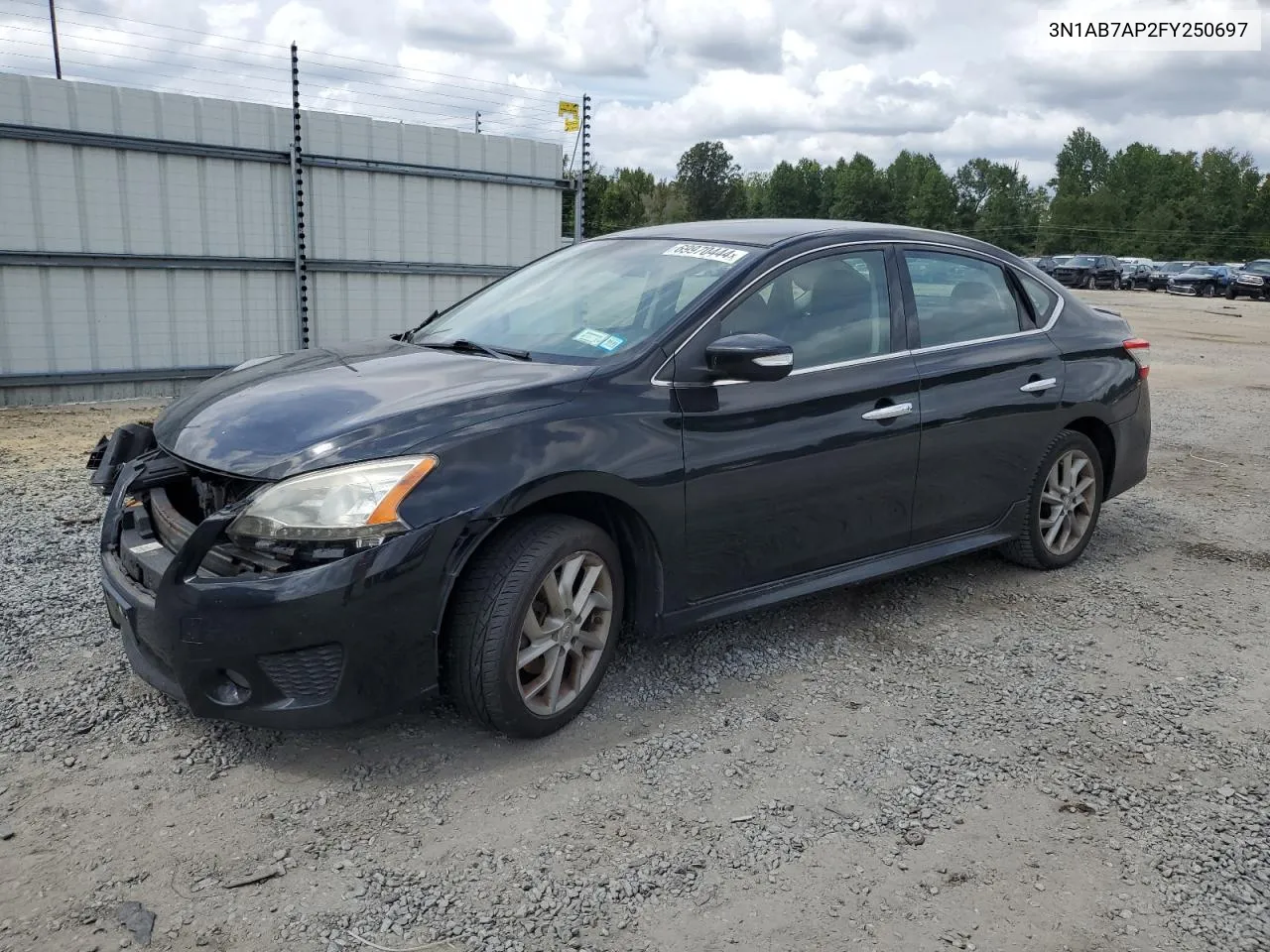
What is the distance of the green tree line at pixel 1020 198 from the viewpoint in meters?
78.6

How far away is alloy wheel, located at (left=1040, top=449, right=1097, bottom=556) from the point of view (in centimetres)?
521

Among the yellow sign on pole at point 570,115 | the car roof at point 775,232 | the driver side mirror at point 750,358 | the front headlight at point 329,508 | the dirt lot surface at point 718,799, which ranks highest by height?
the yellow sign on pole at point 570,115

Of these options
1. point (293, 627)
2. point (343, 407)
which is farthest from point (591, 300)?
point (293, 627)

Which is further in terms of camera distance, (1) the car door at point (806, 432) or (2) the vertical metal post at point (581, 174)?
(2) the vertical metal post at point (581, 174)

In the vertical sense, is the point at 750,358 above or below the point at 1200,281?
above

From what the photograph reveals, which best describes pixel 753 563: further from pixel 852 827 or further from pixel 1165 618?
pixel 1165 618

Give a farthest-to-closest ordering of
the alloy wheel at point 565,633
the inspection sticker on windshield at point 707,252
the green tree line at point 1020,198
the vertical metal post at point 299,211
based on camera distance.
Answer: the green tree line at point 1020,198
the vertical metal post at point 299,211
the inspection sticker on windshield at point 707,252
the alloy wheel at point 565,633

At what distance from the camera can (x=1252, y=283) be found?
3991cm

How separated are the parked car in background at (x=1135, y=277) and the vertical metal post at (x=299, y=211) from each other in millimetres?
45157

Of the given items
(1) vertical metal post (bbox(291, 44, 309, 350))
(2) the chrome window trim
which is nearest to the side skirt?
(2) the chrome window trim

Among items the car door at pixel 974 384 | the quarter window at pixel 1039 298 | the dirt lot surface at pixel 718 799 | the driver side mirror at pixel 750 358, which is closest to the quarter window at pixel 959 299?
the car door at pixel 974 384

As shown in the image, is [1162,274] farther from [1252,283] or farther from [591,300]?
[591,300]

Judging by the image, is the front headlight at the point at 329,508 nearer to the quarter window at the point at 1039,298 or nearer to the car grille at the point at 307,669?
the car grille at the point at 307,669

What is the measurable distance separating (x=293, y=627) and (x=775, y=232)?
249 cm
